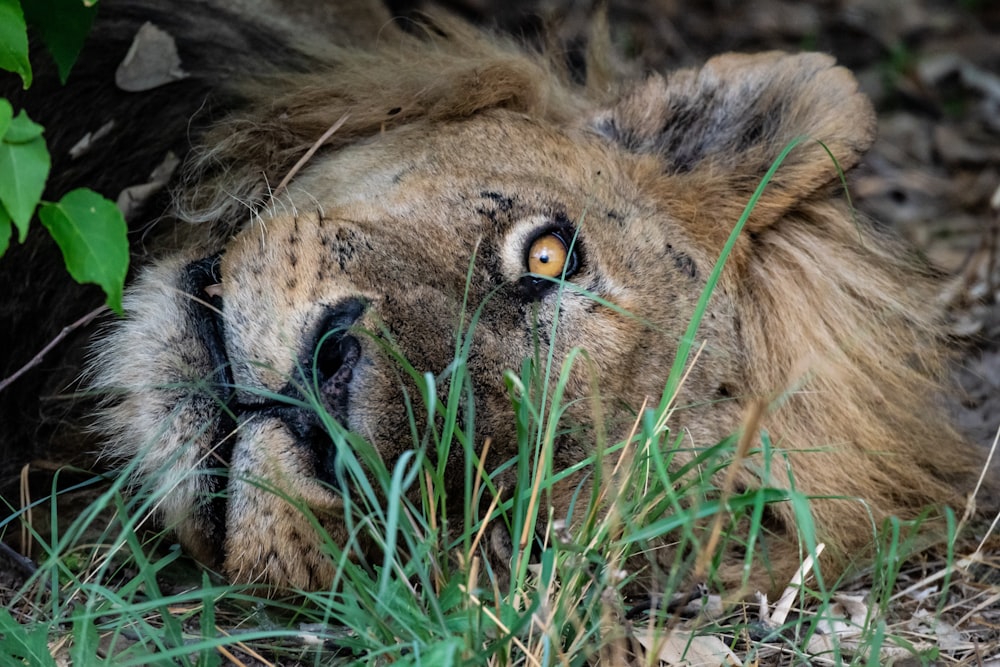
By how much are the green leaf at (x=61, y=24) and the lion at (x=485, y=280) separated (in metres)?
0.58

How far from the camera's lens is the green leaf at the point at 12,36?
90.7 inches

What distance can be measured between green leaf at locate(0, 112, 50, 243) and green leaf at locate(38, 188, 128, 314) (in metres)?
0.08

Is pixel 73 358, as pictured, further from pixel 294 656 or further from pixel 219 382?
pixel 294 656

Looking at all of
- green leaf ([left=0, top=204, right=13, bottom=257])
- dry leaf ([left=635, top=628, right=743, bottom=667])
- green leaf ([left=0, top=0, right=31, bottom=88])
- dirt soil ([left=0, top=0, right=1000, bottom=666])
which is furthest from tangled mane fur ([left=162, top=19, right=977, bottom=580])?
dirt soil ([left=0, top=0, right=1000, bottom=666])

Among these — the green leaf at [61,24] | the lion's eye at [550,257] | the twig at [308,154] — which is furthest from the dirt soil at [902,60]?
the green leaf at [61,24]

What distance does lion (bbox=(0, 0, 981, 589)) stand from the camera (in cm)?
241

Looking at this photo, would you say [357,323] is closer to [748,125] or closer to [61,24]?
[61,24]

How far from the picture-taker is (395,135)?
324cm

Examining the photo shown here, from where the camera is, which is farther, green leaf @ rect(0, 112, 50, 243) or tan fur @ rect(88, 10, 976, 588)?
tan fur @ rect(88, 10, 976, 588)

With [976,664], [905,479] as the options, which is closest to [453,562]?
[976,664]

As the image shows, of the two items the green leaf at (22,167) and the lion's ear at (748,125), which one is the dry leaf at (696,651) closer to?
the lion's ear at (748,125)

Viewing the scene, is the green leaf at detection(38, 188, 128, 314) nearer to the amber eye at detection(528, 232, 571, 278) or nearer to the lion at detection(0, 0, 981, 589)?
the lion at detection(0, 0, 981, 589)

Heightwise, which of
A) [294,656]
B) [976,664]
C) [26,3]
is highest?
[26,3]

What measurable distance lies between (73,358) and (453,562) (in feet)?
4.29
